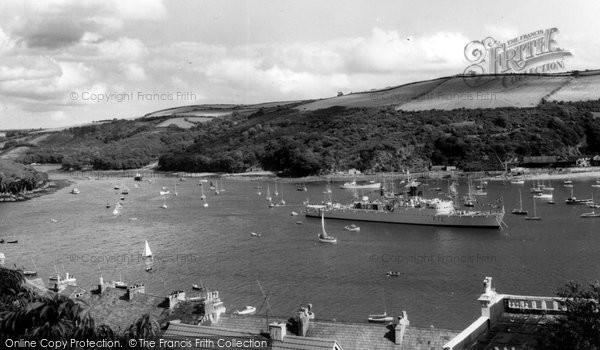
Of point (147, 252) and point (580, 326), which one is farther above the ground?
point (580, 326)

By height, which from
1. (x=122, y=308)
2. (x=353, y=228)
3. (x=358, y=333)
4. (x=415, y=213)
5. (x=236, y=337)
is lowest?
(x=353, y=228)

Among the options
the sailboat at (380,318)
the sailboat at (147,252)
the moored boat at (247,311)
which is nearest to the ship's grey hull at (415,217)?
the sailboat at (147,252)

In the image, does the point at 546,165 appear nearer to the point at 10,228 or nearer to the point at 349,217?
the point at 349,217

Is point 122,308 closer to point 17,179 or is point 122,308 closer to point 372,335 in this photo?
point 372,335

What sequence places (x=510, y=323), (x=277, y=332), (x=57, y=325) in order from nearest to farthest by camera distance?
(x=57, y=325) < (x=277, y=332) < (x=510, y=323)

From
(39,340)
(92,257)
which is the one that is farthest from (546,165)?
(39,340)

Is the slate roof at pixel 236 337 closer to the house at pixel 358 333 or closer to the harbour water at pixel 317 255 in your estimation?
the house at pixel 358 333

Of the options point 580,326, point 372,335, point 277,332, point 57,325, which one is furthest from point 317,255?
point 57,325
